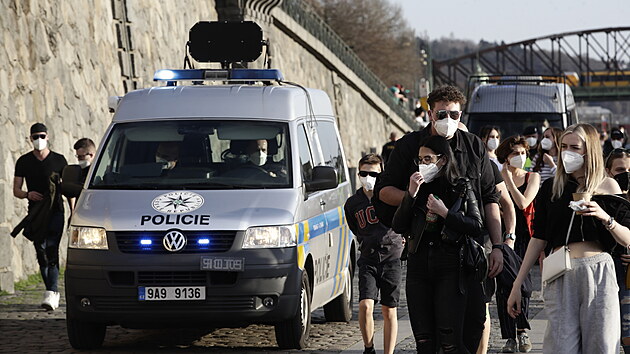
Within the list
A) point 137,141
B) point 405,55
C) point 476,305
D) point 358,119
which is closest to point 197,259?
point 137,141

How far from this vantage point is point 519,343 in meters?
9.95

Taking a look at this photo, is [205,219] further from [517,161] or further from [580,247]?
[580,247]

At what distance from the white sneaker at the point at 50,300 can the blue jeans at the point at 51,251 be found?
0.09m

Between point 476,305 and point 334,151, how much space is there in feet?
17.8

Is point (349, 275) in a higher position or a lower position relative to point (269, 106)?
lower

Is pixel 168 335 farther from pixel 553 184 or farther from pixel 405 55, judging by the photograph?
pixel 405 55

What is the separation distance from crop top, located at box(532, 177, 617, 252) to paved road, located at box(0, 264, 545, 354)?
3.39 meters

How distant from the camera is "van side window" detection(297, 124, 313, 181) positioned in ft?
34.3

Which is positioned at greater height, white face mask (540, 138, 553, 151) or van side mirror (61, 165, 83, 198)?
van side mirror (61, 165, 83, 198)

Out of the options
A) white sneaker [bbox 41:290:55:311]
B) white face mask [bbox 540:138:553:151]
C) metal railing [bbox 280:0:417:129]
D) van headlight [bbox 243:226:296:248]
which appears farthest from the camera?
metal railing [bbox 280:0:417:129]

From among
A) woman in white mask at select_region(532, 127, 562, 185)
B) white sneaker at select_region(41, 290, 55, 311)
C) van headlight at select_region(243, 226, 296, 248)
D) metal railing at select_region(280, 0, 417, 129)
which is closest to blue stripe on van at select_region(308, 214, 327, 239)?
van headlight at select_region(243, 226, 296, 248)

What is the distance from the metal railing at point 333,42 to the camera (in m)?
39.8

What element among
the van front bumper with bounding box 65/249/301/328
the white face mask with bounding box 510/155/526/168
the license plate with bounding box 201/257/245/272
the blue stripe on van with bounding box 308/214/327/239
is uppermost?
the white face mask with bounding box 510/155/526/168

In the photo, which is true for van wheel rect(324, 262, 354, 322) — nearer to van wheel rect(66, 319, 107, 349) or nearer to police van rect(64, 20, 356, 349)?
police van rect(64, 20, 356, 349)
